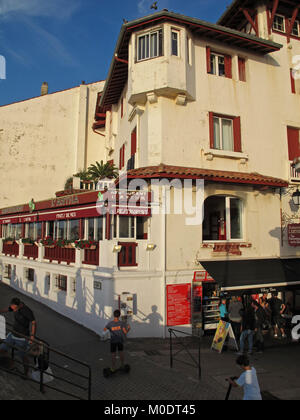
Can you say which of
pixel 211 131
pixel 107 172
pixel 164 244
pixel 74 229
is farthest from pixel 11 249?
pixel 211 131

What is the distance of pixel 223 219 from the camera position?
45.2 feet

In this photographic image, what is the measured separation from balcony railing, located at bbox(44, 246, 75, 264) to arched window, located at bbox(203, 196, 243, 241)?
22.1 feet

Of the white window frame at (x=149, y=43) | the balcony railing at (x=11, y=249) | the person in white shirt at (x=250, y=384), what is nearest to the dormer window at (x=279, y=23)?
the white window frame at (x=149, y=43)

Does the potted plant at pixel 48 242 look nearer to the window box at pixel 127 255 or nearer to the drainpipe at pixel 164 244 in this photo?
the window box at pixel 127 255

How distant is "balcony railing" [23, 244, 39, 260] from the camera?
53.1ft

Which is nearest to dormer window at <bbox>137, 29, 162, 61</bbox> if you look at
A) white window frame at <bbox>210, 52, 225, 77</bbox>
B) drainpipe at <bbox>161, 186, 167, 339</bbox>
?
white window frame at <bbox>210, 52, 225, 77</bbox>

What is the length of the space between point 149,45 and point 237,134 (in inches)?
221

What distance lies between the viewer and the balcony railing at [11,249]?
60.9ft

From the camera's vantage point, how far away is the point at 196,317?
38.0 ft

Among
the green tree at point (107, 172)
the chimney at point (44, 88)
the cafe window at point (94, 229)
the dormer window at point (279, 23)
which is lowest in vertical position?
the cafe window at point (94, 229)

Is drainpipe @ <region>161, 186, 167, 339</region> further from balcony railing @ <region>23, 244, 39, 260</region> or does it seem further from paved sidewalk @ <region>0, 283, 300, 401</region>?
balcony railing @ <region>23, 244, 39, 260</region>

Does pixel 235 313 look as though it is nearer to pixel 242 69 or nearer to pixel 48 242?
pixel 48 242

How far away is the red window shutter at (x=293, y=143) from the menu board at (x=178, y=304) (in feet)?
28.9

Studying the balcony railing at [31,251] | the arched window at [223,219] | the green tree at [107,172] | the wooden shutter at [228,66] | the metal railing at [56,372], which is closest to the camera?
the metal railing at [56,372]
